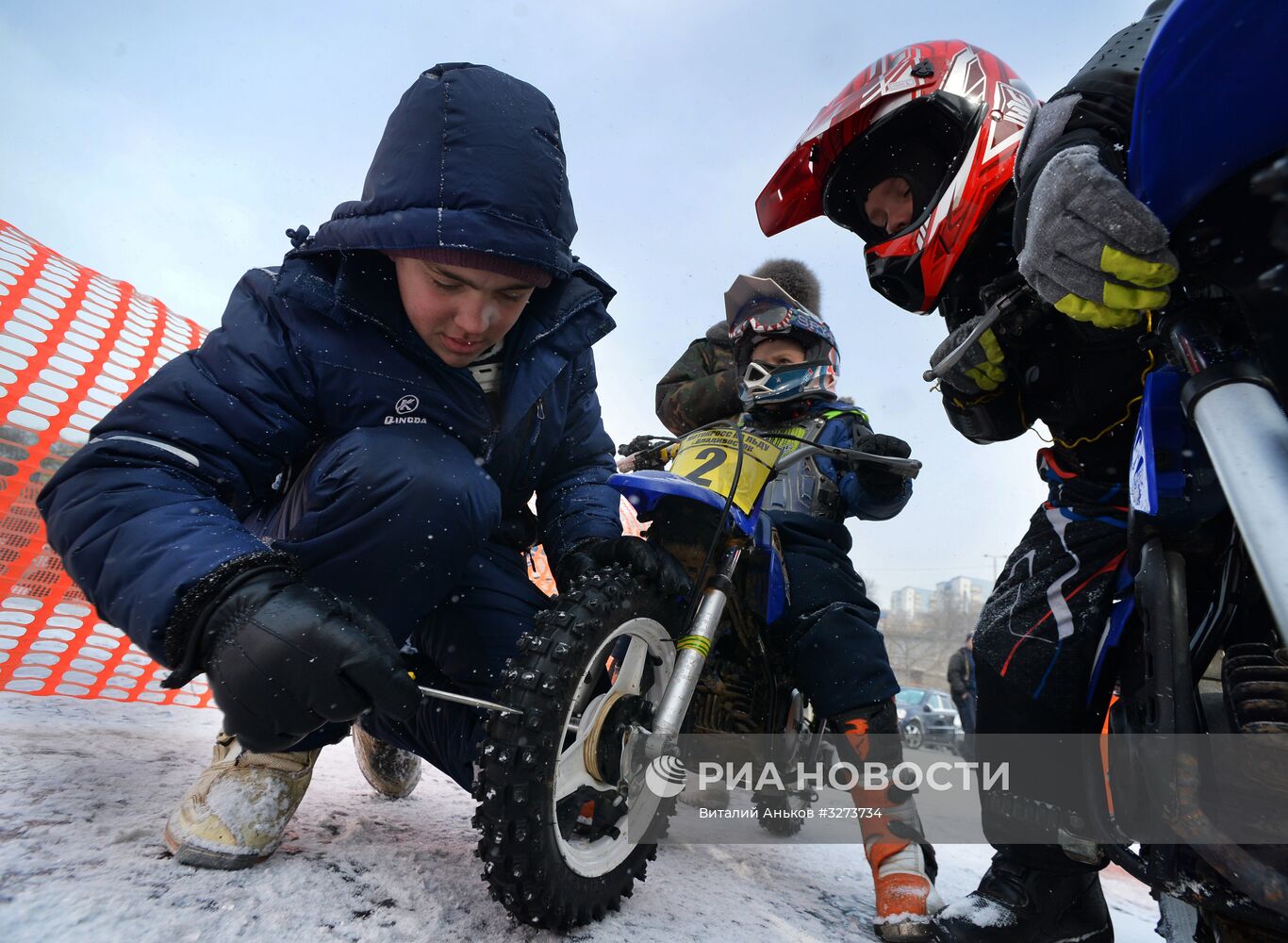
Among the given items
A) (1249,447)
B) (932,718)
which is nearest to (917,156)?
(1249,447)

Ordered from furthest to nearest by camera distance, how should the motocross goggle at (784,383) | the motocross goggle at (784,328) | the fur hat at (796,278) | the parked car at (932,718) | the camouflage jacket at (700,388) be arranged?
the parked car at (932,718) < the fur hat at (796,278) < the camouflage jacket at (700,388) < the motocross goggle at (784,328) < the motocross goggle at (784,383)

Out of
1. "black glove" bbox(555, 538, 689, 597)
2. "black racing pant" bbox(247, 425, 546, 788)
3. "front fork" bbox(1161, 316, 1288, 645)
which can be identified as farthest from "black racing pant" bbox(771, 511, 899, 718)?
"front fork" bbox(1161, 316, 1288, 645)

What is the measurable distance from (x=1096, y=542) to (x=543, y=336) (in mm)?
1393

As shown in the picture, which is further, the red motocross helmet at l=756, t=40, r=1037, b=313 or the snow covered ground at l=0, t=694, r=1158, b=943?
the red motocross helmet at l=756, t=40, r=1037, b=313

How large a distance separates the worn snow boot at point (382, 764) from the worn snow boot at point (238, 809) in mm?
573

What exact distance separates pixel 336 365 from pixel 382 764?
1242mm

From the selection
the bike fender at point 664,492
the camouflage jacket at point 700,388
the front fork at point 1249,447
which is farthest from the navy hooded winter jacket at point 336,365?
the camouflage jacket at point 700,388

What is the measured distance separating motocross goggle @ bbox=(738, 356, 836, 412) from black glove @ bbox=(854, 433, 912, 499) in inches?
16.0

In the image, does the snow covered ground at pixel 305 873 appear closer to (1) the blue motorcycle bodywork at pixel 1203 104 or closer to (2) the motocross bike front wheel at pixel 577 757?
(2) the motocross bike front wheel at pixel 577 757

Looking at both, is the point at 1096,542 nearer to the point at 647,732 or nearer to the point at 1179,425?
the point at 1179,425

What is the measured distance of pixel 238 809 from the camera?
1.22 metres

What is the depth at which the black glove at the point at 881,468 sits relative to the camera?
1.93 metres

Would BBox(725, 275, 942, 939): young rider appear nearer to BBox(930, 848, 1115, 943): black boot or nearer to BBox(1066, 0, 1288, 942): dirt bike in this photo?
BBox(930, 848, 1115, 943): black boot

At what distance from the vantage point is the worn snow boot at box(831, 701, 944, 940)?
154 centimetres
